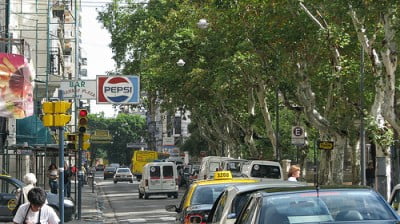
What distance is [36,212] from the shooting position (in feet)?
35.5

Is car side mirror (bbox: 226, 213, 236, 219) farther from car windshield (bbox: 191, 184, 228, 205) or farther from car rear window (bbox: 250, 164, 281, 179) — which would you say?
car rear window (bbox: 250, 164, 281, 179)

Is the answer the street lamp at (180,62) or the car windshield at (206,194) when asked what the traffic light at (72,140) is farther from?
the street lamp at (180,62)

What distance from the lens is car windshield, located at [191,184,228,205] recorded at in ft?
51.9

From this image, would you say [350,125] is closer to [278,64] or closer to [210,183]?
[278,64]

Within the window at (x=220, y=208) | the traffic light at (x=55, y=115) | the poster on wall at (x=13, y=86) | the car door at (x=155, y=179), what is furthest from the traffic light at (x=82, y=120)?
the car door at (x=155, y=179)

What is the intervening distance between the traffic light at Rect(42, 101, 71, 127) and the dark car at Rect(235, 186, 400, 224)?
11328mm

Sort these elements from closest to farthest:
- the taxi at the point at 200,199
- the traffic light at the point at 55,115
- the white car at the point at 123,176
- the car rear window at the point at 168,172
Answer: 1. the taxi at the point at 200,199
2. the traffic light at the point at 55,115
3. the car rear window at the point at 168,172
4. the white car at the point at 123,176

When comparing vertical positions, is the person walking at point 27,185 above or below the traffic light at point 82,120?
below

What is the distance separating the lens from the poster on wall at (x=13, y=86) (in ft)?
84.9

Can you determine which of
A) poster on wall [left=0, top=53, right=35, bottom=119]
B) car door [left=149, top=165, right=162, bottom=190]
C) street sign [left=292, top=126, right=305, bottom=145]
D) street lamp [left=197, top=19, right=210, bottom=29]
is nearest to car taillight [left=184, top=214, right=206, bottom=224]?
poster on wall [left=0, top=53, right=35, bottom=119]

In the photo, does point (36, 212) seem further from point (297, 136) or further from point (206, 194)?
point (297, 136)

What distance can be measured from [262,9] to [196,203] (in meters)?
16.3

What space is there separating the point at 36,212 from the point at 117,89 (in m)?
20.4

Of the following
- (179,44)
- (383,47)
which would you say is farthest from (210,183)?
(179,44)
